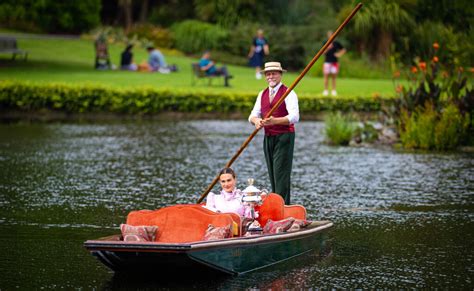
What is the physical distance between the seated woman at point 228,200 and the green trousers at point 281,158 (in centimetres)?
163

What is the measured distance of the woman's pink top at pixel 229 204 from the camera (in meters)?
11.1

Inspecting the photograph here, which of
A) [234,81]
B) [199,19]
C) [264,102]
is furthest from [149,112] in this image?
[199,19]

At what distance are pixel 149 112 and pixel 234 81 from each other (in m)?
8.19

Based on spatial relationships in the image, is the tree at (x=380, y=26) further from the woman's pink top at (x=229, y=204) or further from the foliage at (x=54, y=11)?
the woman's pink top at (x=229, y=204)

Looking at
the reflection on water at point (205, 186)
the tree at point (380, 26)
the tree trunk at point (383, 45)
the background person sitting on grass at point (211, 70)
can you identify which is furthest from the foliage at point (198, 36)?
the reflection on water at point (205, 186)

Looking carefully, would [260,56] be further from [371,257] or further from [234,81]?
[371,257]

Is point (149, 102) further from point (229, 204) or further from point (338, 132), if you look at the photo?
point (229, 204)

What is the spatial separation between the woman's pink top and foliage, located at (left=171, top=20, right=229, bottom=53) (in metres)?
41.9

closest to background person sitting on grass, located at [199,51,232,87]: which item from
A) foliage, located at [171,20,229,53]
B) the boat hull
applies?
foliage, located at [171,20,229,53]

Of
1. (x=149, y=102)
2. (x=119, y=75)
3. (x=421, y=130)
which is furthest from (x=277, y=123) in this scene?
(x=119, y=75)

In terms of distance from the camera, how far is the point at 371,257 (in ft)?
37.0

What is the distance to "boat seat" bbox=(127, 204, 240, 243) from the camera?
34.0ft

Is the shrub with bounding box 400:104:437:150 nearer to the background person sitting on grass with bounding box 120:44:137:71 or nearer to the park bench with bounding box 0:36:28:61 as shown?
the background person sitting on grass with bounding box 120:44:137:71

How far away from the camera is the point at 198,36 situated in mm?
53969
